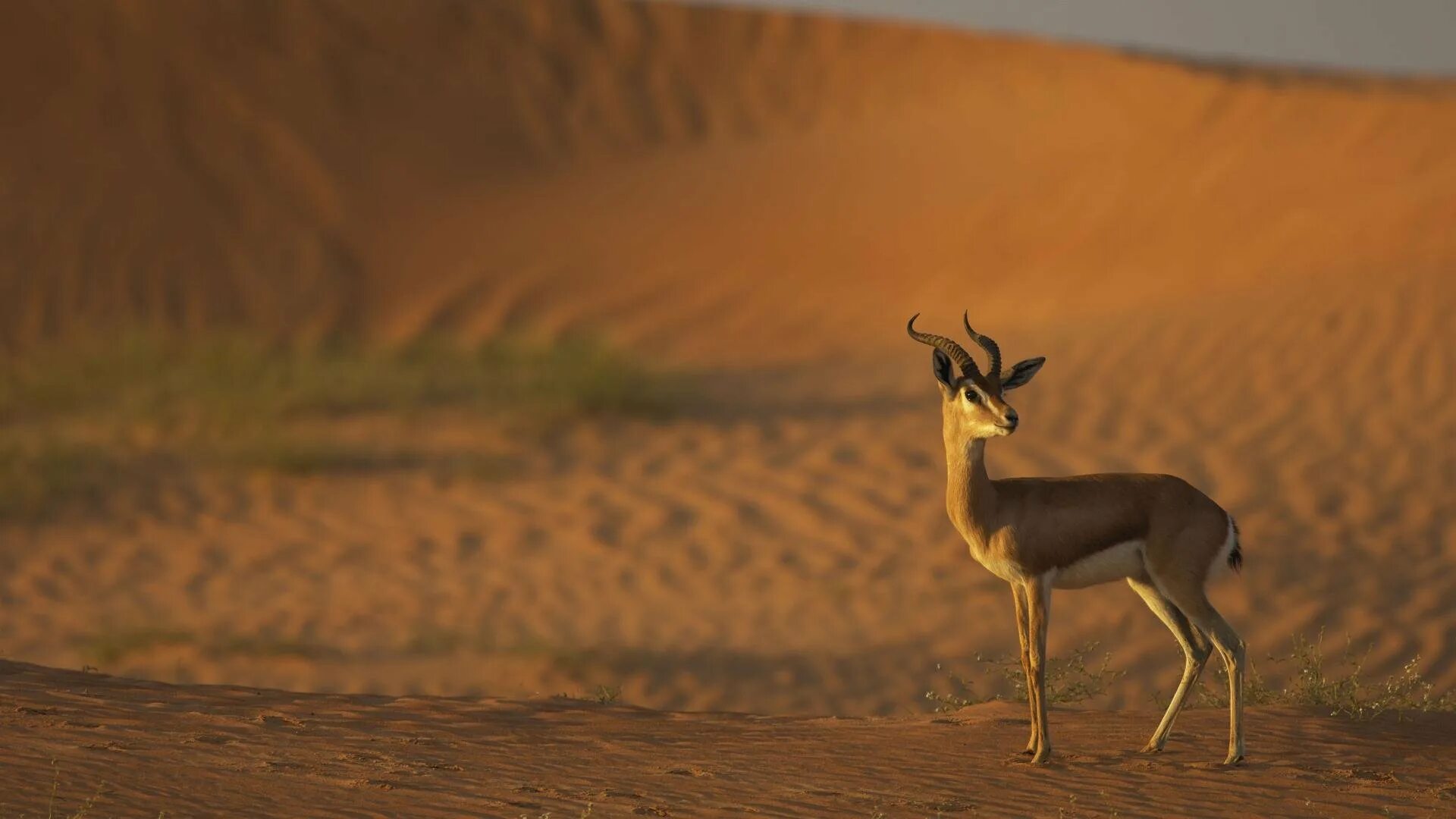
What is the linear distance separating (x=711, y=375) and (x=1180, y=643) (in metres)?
12.0

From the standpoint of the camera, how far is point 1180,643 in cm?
750

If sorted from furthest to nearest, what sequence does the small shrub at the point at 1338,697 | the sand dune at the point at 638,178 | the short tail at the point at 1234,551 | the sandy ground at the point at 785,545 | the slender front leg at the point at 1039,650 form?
the sand dune at the point at 638,178, the sandy ground at the point at 785,545, the small shrub at the point at 1338,697, the short tail at the point at 1234,551, the slender front leg at the point at 1039,650

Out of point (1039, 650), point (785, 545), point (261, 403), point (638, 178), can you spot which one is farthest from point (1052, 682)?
point (638, 178)

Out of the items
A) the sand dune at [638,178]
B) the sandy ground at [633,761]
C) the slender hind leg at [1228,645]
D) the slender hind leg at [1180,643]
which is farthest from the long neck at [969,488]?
the sand dune at [638,178]

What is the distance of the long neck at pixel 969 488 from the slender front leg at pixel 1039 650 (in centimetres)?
36

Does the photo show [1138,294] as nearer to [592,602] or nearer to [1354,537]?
[1354,537]

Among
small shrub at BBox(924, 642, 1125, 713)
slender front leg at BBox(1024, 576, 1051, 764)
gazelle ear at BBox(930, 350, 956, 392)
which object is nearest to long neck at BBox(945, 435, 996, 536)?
gazelle ear at BBox(930, 350, 956, 392)

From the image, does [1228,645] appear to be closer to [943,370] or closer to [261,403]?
[943,370]

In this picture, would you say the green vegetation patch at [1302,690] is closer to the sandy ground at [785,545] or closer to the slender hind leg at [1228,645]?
the sandy ground at [785,545]

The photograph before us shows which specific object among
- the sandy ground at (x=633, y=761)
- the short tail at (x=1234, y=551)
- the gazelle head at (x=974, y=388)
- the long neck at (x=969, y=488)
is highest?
the gazelle head at (x=974, y=388)

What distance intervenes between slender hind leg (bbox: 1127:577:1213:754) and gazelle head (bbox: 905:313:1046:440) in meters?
0.95

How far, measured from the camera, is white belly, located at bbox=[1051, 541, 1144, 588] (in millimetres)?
7074

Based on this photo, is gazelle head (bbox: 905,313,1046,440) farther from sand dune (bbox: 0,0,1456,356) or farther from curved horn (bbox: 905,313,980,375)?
sand dune (bbox: 0,0,1456,356)

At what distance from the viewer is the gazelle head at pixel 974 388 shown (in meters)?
7.11
